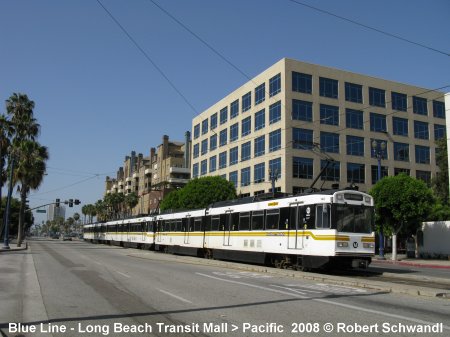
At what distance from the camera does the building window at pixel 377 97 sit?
6638 cm

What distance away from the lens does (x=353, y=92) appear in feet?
216

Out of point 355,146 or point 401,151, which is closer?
point 355,146

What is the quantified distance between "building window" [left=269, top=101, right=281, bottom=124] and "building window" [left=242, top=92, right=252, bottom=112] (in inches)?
249

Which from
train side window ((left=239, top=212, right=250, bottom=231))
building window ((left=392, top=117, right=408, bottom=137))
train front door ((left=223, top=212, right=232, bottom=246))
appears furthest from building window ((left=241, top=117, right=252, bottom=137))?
train side window ((left=239, top=212, right=250, bottom=231))

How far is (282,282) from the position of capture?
15.9 meters

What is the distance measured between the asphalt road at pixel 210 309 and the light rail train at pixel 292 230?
350 centimetres

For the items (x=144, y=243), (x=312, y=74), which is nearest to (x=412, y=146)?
(x=312, y=74)

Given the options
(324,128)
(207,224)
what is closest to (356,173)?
(324,128)

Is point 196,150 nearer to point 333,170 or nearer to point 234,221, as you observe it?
point 333,170

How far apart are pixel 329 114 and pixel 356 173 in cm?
841

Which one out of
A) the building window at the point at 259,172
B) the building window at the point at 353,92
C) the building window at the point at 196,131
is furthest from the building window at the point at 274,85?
the building window at the point at 196,131

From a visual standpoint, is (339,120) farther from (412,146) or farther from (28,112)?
(28,112)

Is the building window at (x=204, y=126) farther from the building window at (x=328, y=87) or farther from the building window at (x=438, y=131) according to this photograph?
the building window at (x=438, y=131)

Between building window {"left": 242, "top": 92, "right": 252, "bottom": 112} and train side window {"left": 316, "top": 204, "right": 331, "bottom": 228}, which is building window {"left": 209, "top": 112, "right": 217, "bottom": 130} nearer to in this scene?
building window {"left": 242, "top": 92, "right": 252, "bottom": 112}
